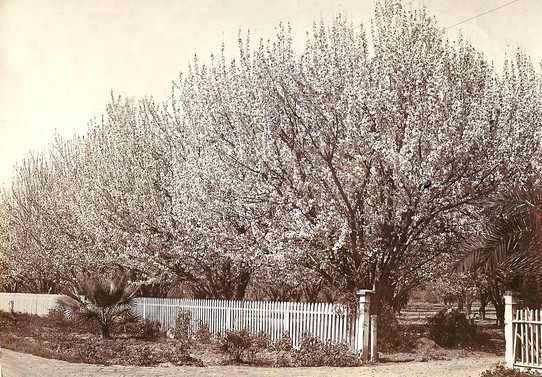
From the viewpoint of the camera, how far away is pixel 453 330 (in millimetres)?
11797

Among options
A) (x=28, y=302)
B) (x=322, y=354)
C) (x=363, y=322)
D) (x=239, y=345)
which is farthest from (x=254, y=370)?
(x=28, y=302)

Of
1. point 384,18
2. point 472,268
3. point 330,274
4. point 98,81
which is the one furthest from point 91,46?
point 472,268

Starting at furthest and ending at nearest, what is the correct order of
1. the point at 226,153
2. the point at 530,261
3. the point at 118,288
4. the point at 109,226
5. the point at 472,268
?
the point at 109,226 → the point at 118,288 → the point at 226,153 → the point at 472,268 → the point at 530,261

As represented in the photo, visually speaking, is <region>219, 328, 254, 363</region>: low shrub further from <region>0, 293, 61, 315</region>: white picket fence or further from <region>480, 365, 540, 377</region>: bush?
<region>0, 293, 61, 315</region>: white picket fence

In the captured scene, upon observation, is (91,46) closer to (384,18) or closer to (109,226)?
(384,18)

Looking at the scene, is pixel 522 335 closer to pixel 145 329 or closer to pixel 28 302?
pixel 145 329

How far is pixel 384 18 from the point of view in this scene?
10.6 m

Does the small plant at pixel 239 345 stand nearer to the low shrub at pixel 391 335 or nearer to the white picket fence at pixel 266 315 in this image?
the white picket fence at pixel 266 315

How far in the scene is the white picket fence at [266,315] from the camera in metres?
10.1

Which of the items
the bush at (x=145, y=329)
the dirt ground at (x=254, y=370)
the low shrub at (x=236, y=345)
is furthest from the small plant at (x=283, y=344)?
the bush at (x=145, y=329)

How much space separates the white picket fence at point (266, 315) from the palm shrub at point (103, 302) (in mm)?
394

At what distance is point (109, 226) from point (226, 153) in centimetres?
448

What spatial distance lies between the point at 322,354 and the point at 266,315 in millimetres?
1664

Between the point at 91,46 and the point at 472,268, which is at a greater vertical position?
the point at 91,46
